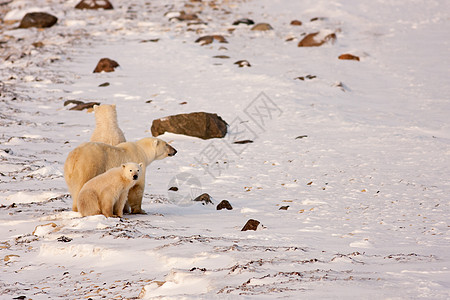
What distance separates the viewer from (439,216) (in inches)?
295

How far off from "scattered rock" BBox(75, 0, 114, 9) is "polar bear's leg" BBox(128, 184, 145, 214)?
84.7 ft

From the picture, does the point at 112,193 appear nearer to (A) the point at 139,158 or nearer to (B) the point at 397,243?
(A) the point at 139,158

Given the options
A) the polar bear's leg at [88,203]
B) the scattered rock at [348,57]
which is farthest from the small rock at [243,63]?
the polar bear's leg at [88,203]

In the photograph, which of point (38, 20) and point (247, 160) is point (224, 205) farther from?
point (38, 20)

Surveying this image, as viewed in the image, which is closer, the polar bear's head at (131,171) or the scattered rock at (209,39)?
the polar bear's head at (131,171)

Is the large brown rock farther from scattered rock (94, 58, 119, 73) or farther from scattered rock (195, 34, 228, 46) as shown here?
scattered rock (195, 34, 228, 46)

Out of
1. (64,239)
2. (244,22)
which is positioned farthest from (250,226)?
(244,22)

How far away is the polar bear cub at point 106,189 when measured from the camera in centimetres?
682

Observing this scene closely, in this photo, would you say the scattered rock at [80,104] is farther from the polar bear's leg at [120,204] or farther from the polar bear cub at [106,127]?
the polar bear's leg at [120,204]

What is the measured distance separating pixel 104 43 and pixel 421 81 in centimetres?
1300

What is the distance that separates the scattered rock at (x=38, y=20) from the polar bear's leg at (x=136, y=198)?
71.9 ft

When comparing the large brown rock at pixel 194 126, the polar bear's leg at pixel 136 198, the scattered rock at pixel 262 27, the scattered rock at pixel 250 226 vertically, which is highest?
the scattered rock at pixel 250 226

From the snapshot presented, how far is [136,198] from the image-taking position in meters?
7.50

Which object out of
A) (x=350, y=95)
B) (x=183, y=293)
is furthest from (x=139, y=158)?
(x=350, y=95)
